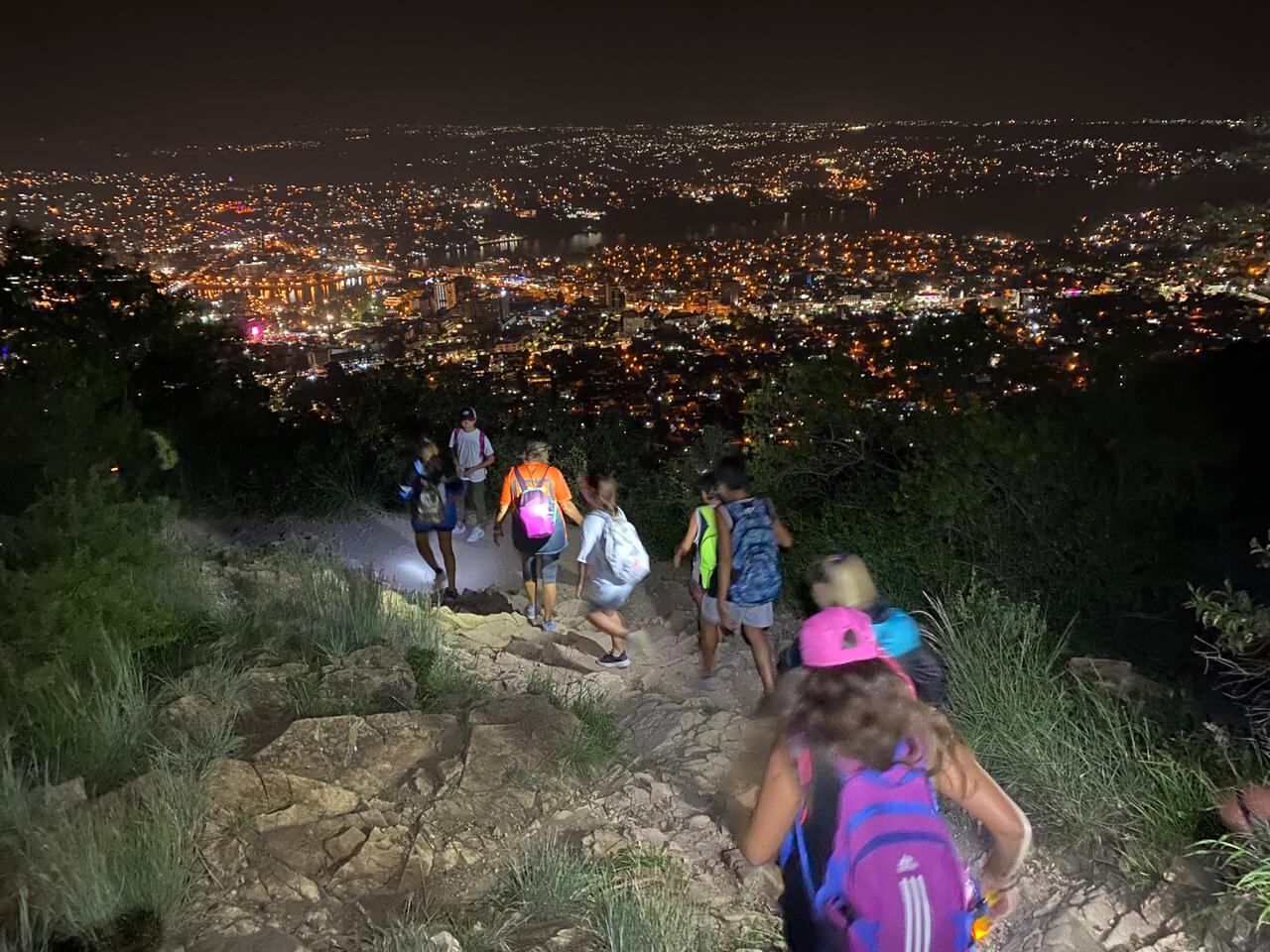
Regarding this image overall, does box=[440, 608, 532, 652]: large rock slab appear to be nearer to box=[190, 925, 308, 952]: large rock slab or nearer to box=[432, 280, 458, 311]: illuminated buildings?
box=[190, 925, 308, 952]: large rock slab

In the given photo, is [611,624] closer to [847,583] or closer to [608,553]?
[608,553]

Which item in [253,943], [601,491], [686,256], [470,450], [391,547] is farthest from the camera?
[686,256]

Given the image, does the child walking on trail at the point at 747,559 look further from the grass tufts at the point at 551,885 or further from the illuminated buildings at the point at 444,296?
the illuminated buildings at the point at 444,296

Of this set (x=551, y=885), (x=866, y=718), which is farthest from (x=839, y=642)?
(x=551, y=885)

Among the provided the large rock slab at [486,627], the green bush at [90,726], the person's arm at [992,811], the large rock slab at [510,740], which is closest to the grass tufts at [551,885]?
the large rock slab at [510,740]

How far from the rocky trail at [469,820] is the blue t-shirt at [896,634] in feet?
2.00

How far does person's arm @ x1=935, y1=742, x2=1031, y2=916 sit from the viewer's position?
7.33 feet

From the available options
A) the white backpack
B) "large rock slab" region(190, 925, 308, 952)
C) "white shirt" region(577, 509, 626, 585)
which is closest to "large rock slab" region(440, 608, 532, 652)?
"white shirt" region(577, 509, 626, 585)

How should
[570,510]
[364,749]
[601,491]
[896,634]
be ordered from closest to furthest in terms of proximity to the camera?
[896,634] < [364,749] < [601,491] < [570,510]

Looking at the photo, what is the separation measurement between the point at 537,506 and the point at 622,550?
91 centimetres

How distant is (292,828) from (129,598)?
194cm

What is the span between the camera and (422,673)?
17.3ft

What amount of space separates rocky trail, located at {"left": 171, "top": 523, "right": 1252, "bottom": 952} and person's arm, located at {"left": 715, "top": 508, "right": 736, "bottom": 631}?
70cm

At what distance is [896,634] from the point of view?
3.51m
